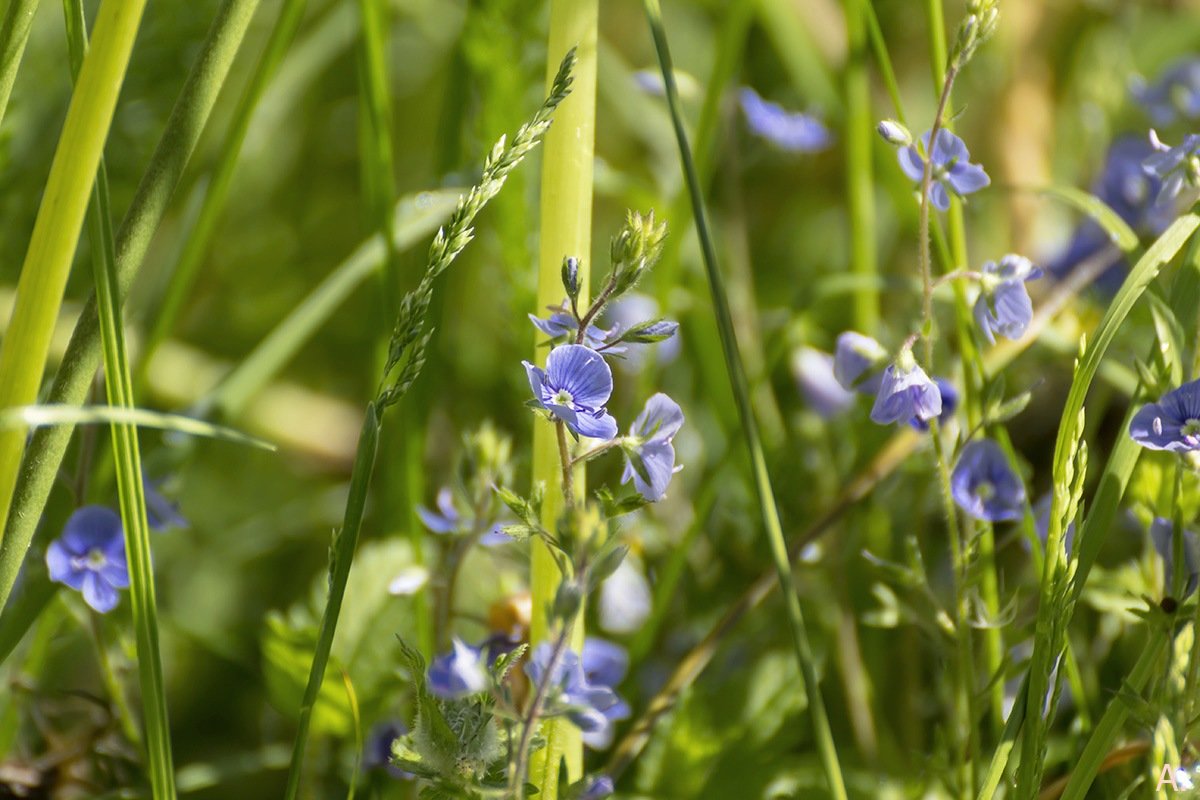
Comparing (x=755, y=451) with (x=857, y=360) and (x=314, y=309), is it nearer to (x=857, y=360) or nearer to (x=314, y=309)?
(x=857, y=360)

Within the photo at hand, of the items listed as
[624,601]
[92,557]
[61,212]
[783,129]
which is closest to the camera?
[61,212]

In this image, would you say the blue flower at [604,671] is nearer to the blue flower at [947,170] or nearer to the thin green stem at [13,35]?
the blue flower at [947,170]

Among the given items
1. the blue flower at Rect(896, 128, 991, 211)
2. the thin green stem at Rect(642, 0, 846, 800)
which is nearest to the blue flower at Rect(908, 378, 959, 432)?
the blue flower at Rect(896, 128, 991, 211)

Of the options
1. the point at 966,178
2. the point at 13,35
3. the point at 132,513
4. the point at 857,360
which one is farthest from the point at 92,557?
the point at 966,178

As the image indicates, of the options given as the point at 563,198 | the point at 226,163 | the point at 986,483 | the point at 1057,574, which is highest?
the point at 226,163

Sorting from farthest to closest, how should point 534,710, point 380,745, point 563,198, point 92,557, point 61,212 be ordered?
1. point 380,745
2. point 92,557
3. point 563,198
4. point 61,212
5. point 534,710

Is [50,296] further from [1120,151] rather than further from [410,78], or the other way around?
[410,78]
